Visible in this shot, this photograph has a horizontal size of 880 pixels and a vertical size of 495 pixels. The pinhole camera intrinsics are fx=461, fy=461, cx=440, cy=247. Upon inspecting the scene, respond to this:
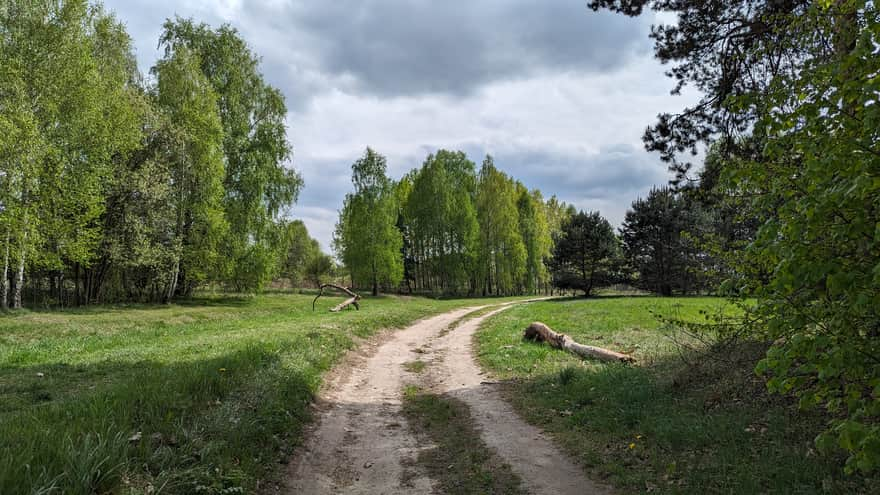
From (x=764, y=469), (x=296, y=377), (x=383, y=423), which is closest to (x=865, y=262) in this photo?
(x=764, y=469)

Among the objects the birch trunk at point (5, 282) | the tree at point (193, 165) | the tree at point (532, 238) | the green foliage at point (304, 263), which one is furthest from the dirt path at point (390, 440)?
the tree at point (532, 238)

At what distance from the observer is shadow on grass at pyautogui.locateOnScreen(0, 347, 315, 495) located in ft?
13.3

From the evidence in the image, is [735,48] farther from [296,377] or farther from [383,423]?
[296,377]

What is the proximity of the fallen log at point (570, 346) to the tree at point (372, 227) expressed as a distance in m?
31.9

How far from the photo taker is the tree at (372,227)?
46875 mm

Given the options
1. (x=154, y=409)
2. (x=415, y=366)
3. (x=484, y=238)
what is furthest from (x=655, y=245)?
(x=154, y=409)

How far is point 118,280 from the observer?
29.2 metres

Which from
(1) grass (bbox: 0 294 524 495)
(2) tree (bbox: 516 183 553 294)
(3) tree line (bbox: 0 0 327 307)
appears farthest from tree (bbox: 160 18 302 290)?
(2) tree (bbox: 516 183 553 294)

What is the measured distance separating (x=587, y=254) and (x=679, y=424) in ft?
148

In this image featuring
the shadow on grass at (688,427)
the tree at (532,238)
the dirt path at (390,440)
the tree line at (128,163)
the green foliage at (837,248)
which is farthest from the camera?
the tree at (532,238)

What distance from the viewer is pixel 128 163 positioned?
2731 cm

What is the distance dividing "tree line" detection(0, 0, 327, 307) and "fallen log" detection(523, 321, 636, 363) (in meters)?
20.7

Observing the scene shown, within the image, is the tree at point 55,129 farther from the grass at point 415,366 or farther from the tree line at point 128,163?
the grass at point 415,366

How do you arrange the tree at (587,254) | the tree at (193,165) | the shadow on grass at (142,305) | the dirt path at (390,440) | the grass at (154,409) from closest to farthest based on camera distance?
1. the grass at (154,409)
2. the dirt path at (390,440)
3. the shadow on grass at (142,305)
4. the tree at (193,165)
5. the tree at (587,254)
